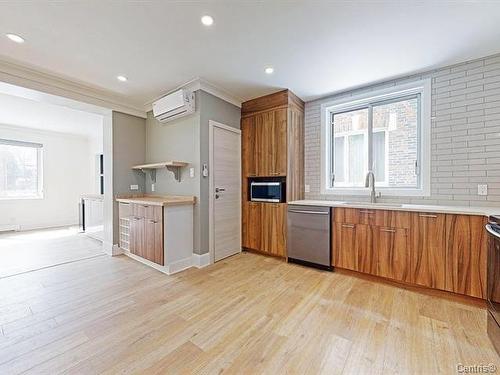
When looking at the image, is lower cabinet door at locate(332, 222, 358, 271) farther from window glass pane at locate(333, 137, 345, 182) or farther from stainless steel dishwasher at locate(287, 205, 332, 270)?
window glass pane at locate(333, 137, 345, 182)

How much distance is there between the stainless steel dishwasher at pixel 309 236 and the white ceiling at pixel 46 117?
4.19 metres

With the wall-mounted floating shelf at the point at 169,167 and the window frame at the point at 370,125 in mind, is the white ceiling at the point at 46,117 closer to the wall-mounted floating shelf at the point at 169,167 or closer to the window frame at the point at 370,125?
the wall-mounted floating shelf at the point at 169,167

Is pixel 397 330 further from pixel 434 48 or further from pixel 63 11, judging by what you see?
pixel 63 11

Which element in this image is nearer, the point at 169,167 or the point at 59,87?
the point at 59,87

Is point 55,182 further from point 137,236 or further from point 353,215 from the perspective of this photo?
point 353,215

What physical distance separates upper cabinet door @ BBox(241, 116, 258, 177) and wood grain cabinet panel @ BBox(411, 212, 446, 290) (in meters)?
2.27

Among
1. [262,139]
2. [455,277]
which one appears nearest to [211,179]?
[262,139]

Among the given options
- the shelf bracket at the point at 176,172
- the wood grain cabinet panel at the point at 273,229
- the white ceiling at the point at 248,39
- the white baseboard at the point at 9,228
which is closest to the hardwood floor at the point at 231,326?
the wood grain cabinet panel at the point at 273,229

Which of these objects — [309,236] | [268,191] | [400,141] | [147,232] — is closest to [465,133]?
[400,141]

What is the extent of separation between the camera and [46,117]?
15.1 ft

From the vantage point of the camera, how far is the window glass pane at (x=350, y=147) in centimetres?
331

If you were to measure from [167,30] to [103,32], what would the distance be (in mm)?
603

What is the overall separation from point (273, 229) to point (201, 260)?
118 cm

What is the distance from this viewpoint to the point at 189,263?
3109 mm
